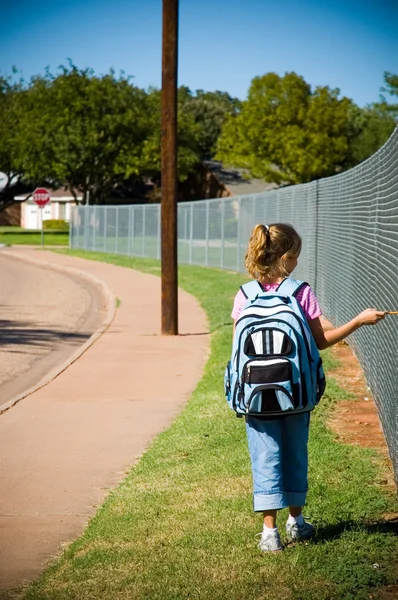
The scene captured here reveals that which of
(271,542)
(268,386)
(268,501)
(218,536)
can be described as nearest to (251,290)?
(268,386)

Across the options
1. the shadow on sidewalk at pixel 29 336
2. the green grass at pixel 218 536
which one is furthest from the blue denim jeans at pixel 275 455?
the shadow on sidewalk at pixel 29 336

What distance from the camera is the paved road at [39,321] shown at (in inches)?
499

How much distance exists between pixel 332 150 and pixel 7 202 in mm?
26788

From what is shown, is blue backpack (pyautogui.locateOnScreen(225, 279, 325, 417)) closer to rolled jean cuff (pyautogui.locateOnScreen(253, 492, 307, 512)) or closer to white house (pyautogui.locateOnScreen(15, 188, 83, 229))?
rolled jean cuff (pyautogui.locateOnScreen(253, 492, 307, 512))

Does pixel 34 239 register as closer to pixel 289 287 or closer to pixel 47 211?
pixel 47 211

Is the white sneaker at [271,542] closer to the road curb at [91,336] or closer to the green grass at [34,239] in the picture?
the road curb at [91,336]

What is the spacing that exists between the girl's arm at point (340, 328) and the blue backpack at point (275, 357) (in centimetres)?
9

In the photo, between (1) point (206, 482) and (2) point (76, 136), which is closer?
(1) point (206, 482)

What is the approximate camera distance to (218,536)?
5.29 m

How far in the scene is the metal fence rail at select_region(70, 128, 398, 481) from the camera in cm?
729

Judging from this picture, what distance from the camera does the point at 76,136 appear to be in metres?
63.4

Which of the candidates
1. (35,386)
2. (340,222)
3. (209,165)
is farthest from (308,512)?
(209,165)

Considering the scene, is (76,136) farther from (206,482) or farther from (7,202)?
(206,482)

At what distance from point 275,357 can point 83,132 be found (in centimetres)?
6100
